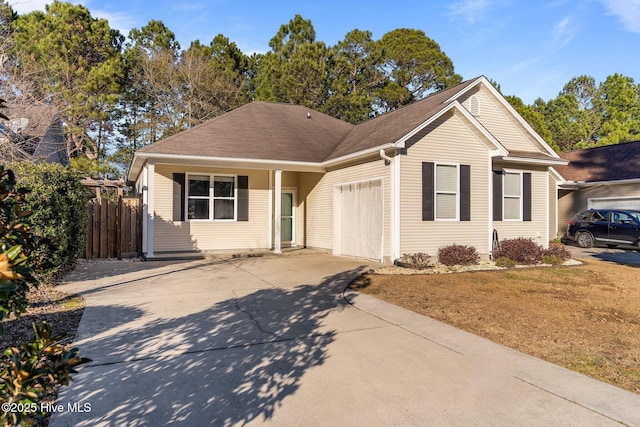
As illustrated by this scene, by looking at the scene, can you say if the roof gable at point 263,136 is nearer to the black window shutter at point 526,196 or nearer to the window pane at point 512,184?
the window pane at point 512,184

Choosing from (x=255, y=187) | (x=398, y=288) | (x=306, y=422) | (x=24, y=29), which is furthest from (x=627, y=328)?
(x=24, y=29)

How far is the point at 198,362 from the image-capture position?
13.5 feet

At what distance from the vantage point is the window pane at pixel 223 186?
13.5 m

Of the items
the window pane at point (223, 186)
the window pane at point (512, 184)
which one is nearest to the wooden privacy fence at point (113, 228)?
the window pane at point (223, 186)

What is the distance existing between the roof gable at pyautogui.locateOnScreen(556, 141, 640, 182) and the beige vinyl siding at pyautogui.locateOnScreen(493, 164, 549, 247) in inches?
241

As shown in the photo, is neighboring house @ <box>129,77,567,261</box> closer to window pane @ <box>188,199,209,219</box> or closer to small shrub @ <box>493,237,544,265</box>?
window pane @ <box>188,199,209,219</box>

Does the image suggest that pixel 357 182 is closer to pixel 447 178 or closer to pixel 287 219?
pixel 447 178

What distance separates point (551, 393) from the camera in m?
3.52

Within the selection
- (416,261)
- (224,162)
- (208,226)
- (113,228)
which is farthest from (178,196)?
(416,261)

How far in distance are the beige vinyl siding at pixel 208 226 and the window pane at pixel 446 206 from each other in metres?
6.12

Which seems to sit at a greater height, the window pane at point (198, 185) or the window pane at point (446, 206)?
the window pane at point (198, 185)

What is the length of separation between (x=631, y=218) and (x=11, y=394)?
19.4m

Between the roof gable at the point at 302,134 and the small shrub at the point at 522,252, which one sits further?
the roof gable at the point at 302,134

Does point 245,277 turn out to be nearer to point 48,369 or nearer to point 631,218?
point 48,369
